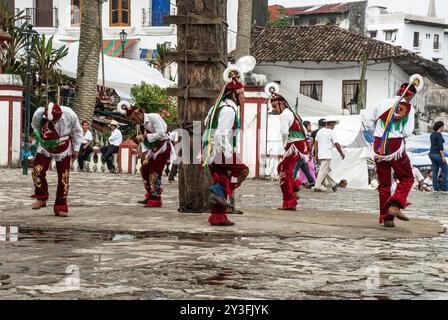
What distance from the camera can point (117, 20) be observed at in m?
51.5

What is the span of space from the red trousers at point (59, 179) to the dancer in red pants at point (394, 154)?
3.68 meters

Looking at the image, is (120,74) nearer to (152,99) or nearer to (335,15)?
(152,99)

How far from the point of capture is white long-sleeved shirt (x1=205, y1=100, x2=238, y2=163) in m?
11.1

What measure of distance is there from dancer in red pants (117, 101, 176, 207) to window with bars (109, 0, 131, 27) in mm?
38026

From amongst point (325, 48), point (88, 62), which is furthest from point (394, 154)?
point (325, 48)

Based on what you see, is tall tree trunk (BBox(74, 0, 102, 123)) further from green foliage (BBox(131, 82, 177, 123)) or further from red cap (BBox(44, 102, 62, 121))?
red cap (BBox(44, 102, 62, 121))

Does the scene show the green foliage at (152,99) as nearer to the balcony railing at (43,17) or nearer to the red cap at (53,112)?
the red cap at (53,112)

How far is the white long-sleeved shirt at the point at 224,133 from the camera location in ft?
36.5

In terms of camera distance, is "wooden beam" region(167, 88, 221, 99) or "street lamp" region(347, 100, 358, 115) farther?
"street lamp" region(347, 100, 358, 115)

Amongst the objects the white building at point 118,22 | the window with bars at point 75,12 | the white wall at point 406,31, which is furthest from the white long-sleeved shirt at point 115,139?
the white wall at point 406,31

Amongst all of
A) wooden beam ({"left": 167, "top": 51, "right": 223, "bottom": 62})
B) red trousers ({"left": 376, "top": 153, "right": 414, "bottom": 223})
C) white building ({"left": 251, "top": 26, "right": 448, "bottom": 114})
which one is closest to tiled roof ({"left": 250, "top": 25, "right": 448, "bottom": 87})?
white building ({"left": 251, "top": 26, "right": 448, "bottom": 114})

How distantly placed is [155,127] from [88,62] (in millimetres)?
14048

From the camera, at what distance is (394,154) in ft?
38.3

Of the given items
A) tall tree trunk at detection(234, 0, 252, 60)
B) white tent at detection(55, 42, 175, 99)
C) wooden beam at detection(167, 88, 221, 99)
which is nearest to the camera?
wooden beam at detection(167, 88, 221, 99)
